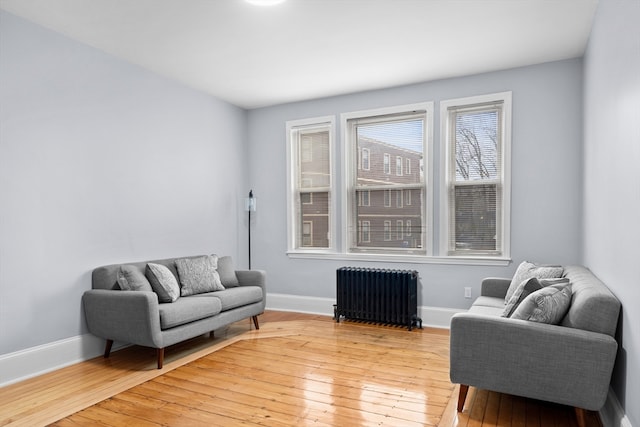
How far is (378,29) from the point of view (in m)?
3.45

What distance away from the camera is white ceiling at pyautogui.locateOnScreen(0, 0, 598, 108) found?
122 inches

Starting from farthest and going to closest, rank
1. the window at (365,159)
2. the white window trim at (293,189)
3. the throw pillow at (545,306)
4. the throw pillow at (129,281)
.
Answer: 1. the white window trim at (293,189)
2. the window at (365,159)
3. the throw pillow at (129,281)
4. the throw pillow at (545,306)

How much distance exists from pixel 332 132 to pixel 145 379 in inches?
139

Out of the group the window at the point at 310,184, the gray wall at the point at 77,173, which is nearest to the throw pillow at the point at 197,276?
the gray wall at the point at 77,173

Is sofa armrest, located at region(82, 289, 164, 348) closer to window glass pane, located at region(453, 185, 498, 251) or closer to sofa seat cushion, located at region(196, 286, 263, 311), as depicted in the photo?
sofa seat cushion, located at region(196, 286, 263, 311)

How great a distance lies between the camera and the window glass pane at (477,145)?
179 inches

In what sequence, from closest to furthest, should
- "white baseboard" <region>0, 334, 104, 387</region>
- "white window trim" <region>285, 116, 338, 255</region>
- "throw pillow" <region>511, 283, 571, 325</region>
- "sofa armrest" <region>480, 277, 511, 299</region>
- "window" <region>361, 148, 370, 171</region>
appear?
"throw pillow" <region>511, 283, 571, 325</region>
"white baseboard" <region>0, 334, 104, 387</region>
"sofa armrest" <region>480, 277, 511, 299</region>
"window" <region>361, 148, 370, 171</region>
"white window trim" <region>285, 116, 338, 255</region>

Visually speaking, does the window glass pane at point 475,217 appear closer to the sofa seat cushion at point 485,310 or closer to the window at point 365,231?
the window at point 365,231

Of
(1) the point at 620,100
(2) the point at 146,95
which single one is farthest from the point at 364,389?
(2) the point at 146,95

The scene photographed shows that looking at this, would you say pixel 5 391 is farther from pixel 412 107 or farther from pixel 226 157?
pixel 412 107

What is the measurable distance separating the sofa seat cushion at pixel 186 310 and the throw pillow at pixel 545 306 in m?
2.59

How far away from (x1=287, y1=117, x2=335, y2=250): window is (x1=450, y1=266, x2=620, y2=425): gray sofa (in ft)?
9.86

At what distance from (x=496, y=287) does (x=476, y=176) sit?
1.30 metres

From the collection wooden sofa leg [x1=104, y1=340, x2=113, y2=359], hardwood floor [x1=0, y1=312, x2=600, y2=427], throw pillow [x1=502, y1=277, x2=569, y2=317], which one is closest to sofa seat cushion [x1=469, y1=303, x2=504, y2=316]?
throw pillow [x1=502, y1=277, x2=569, y2=317]
